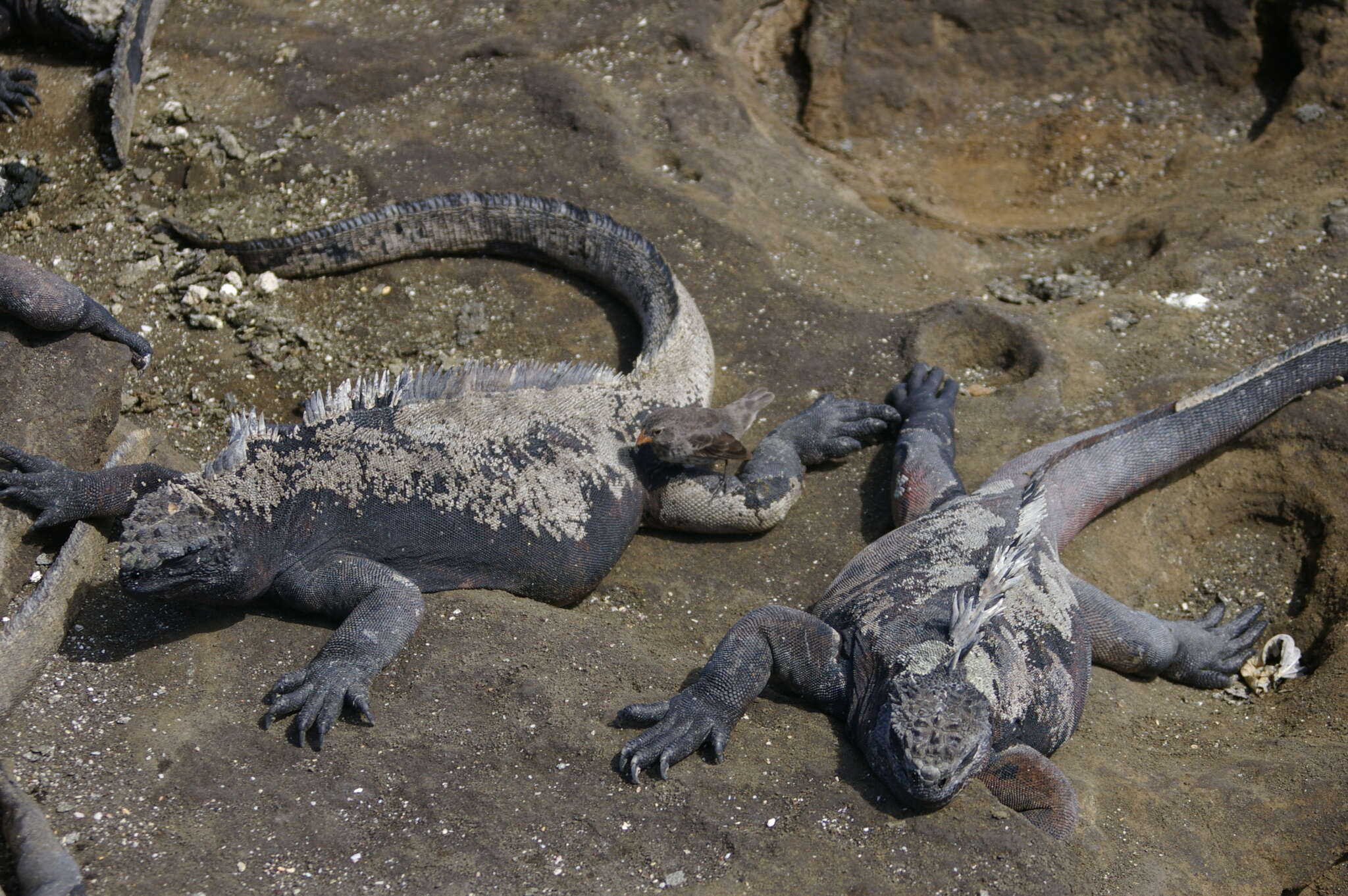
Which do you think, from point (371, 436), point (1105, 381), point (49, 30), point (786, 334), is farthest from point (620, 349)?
point (49, 30)

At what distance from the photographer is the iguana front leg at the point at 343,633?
11.6ft

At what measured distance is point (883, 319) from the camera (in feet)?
19.4

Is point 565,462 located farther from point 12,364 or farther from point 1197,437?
point 1197,437

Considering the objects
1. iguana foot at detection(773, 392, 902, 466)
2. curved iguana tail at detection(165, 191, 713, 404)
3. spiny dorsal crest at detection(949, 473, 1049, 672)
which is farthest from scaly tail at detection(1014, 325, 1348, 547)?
curved iguana tail at detection(165, 191, 713, 404)

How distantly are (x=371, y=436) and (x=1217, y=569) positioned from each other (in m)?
3.91

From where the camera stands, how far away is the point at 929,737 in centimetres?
320

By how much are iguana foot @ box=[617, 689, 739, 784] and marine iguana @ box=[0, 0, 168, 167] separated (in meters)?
4.95

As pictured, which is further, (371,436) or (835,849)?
(371,436)

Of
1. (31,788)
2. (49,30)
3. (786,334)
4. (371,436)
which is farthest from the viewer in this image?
(49,30)

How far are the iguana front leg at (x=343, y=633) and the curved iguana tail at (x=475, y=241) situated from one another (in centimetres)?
217

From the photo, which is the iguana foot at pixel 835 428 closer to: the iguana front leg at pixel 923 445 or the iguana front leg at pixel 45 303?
the iguana front leg at pixel 923 445

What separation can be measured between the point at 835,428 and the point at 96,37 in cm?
540

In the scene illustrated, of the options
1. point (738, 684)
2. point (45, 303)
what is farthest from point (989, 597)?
point (45, 303)

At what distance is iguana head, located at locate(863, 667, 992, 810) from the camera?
3.19 meters
